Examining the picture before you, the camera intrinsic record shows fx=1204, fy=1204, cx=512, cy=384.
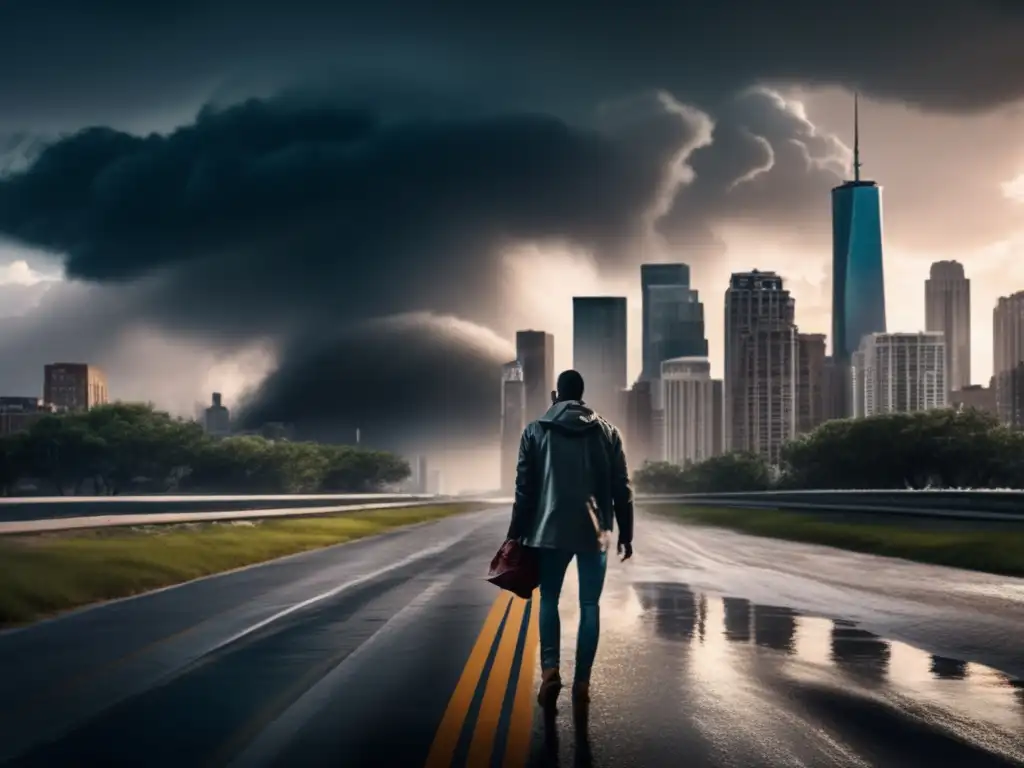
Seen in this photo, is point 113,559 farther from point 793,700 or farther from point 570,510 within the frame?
point 793,700

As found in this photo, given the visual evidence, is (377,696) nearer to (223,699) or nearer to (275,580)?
(223,699)

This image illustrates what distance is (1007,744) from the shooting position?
7637 millimetres

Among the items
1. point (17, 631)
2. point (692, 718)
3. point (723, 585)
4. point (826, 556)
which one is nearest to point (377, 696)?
point (692, 718)

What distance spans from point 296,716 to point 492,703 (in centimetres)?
145

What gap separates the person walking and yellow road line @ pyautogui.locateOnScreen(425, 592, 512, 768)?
2.21ft

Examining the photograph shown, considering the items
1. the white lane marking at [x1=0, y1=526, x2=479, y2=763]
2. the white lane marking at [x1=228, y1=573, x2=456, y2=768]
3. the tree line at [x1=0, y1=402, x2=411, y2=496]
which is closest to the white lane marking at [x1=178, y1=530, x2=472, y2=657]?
the white lane marking at [x1=0, y1=526, x2=479, y2=763]

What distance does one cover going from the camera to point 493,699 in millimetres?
9148

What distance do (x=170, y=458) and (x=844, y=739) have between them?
14731cm

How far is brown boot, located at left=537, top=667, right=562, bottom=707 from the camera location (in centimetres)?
889

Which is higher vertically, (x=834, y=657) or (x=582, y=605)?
(x=582, y=605)

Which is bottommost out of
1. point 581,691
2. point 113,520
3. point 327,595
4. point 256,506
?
point 256,506

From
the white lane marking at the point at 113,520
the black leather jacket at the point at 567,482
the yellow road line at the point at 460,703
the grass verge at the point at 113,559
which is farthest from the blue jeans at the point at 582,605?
the white lane marking at the point at 113,520

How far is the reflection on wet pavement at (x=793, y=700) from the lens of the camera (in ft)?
24.3

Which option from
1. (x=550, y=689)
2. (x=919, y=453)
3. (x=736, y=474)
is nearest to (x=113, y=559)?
(x=550, y=689)
